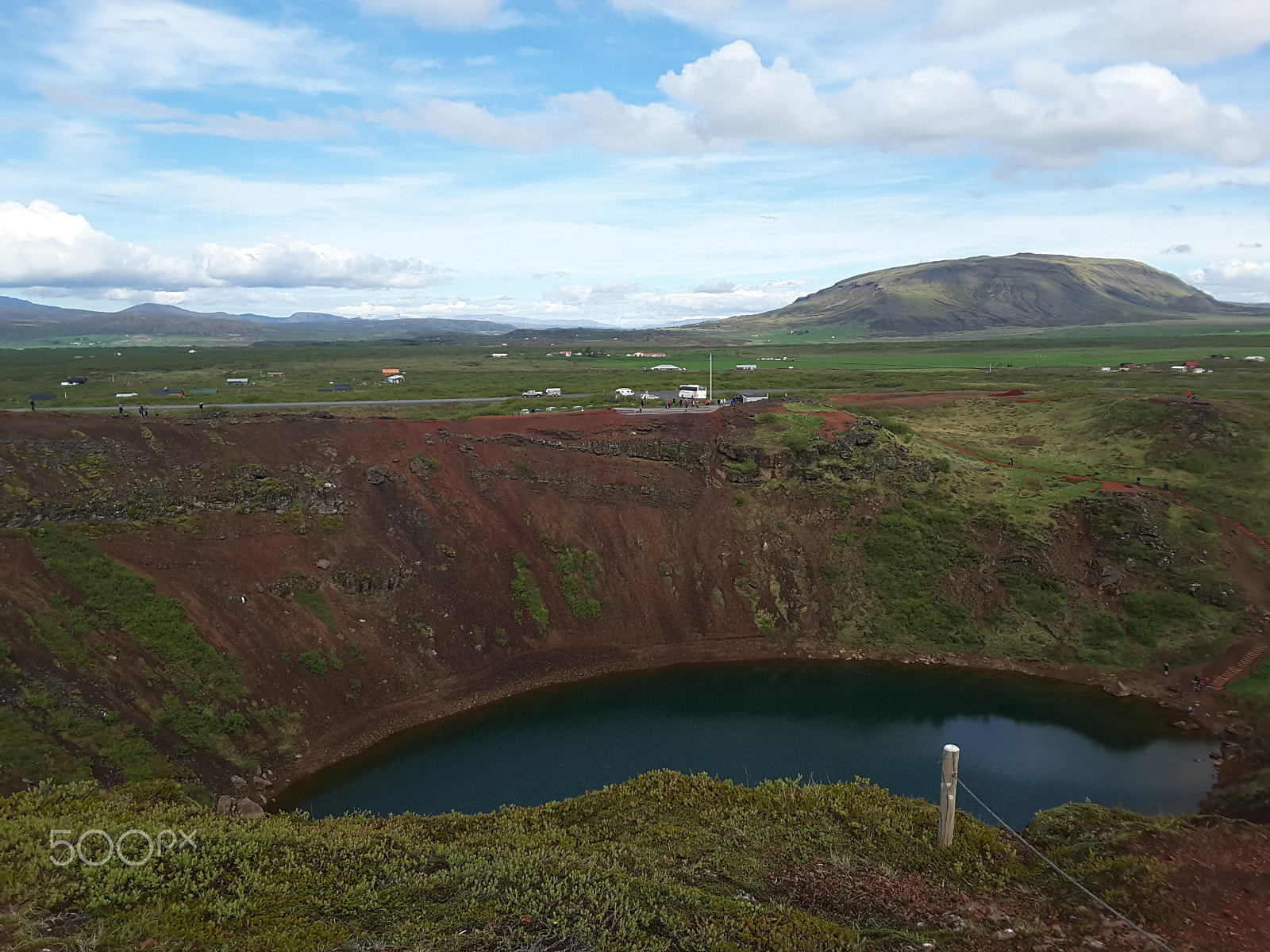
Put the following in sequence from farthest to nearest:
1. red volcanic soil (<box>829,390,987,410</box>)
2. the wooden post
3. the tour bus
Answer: red volcanic soil (<box>829,390,987,410</box>), the tour bus, the wooden post

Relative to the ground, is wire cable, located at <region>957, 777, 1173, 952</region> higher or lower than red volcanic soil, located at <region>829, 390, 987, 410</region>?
lower

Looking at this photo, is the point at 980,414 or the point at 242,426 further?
the point at 980,414

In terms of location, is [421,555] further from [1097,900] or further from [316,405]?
[1097,900]

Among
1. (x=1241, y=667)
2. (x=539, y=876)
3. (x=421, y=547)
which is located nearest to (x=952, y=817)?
(x=539, y=876)

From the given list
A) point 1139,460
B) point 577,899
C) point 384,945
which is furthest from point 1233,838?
point 1139,460

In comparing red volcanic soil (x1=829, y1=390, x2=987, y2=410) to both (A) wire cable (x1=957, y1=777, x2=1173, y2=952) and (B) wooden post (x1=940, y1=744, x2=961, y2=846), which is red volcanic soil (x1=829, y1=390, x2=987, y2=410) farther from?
(B) wooden post (x1=940, y1=744, x2=961, y2=846)

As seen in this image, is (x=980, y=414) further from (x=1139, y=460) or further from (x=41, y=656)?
(x=41, y=656)

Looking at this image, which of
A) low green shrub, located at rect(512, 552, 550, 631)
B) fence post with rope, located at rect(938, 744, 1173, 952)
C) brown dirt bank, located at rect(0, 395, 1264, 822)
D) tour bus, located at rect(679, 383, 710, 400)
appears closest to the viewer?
fence post with rope, located at rect(938, 744, 1173, 952)

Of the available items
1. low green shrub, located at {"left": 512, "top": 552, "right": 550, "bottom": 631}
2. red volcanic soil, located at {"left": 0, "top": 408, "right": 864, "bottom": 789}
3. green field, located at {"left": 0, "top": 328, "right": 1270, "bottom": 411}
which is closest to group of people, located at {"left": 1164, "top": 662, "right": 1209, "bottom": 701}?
red volcanic soil, located at {"left": 0, "top": 408, "right": 864, "bottom": 789}
